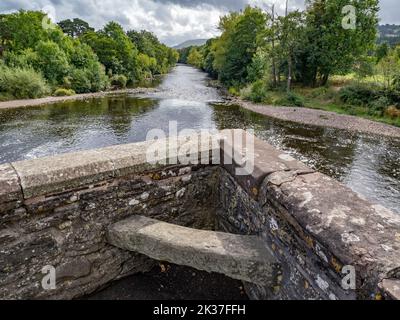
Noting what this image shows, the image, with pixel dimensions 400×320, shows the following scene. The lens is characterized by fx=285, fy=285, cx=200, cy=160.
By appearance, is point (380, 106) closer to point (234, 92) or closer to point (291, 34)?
point (291, 34)

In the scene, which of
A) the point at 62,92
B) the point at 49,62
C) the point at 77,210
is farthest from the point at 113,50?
the point at 77,210

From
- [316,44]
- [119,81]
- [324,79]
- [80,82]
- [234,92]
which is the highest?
[316,44]

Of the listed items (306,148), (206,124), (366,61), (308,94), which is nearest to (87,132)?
(206,124)

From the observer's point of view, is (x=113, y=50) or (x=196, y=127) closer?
(x=196, y=127)

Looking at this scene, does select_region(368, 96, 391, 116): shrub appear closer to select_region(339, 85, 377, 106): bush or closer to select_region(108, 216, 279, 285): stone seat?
select_region(339, 85, 377, 106): bush

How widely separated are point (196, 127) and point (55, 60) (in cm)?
2152

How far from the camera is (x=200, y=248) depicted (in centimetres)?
227

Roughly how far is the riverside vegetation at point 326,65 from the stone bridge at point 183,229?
19.6 m

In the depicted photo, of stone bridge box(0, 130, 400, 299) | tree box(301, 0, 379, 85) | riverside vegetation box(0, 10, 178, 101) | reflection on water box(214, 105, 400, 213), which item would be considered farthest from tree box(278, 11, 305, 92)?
stone bridge box(0, 130, 400, 299)

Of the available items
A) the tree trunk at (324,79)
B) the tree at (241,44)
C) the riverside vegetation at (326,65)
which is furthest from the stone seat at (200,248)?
the tree at (241,44)

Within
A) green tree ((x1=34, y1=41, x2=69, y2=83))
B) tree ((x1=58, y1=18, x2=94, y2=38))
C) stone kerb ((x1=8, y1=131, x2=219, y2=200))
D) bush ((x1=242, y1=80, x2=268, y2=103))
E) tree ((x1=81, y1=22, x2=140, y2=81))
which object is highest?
tree ((x1=58, y1=18, x2=94, y2=38))

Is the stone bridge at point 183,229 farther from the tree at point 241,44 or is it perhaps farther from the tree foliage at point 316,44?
the tree at point 241,44

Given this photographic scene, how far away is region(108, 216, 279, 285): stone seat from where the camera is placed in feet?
7.01
